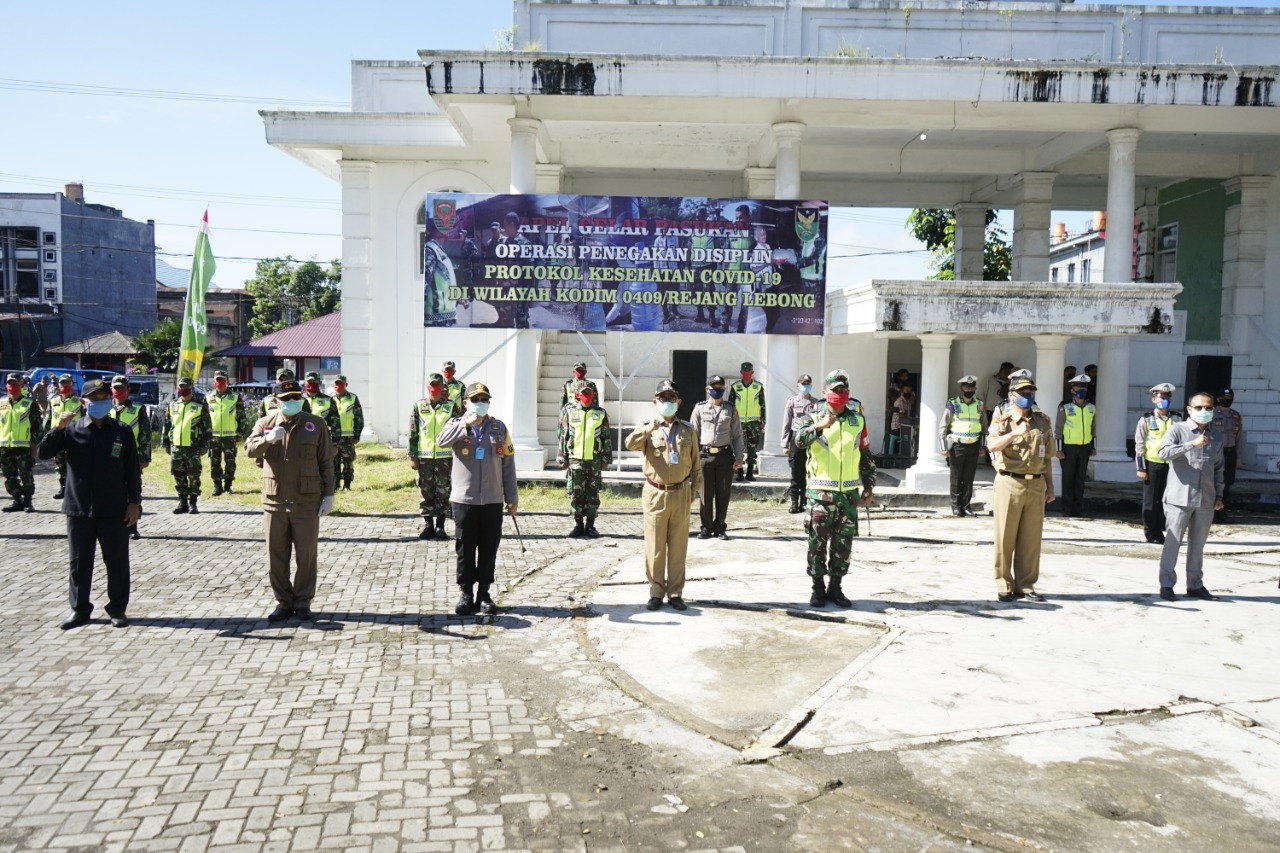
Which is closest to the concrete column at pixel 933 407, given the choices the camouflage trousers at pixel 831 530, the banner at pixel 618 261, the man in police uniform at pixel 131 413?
the banner at pixel 618 261

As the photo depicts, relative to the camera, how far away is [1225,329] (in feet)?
59.7

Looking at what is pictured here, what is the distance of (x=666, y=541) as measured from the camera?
25.1ft

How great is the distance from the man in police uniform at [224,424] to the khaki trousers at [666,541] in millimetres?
7702

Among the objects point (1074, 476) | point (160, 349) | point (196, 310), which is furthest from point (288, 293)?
point (1074, 476)

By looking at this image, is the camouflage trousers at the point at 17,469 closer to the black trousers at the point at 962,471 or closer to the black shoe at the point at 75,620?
the black shoe at the point at 75,620

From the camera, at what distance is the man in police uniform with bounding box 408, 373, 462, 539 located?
1062cm

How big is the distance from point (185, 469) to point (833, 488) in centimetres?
864

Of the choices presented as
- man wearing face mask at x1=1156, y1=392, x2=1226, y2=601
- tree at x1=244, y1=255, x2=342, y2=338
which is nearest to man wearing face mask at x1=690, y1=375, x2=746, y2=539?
man wearing face mask at x1=1156, y1=392, x2=1226, y2=601

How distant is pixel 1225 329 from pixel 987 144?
234 inches

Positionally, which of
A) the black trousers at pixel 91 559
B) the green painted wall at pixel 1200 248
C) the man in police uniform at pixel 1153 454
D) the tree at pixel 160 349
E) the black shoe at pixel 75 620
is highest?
the green painted wall at pixel 1200 248

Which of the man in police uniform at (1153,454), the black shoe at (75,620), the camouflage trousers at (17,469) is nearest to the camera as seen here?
the black shoe at (75,620)

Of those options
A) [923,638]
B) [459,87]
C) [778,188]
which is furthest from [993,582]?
[459,87]

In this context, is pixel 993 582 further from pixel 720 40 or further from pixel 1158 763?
pixel 720 40

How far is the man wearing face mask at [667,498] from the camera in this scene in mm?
7637
